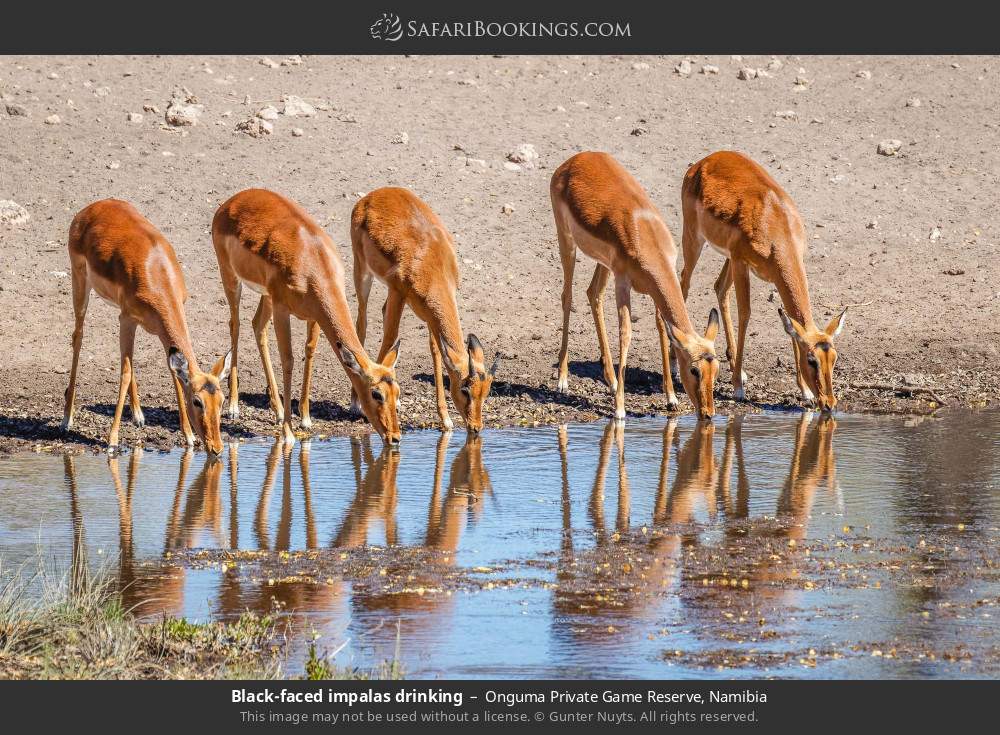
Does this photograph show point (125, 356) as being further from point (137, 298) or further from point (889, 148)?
point (889, 148)

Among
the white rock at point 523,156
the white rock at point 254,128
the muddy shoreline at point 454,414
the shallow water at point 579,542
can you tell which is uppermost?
the white rock at point 254,128

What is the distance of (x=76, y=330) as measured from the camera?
15031mm

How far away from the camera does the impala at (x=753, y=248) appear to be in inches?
608

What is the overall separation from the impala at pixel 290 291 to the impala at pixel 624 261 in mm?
2849

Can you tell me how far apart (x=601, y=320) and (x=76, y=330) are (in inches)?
233

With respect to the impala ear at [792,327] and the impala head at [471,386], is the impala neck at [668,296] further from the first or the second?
the impala head at [471,386]

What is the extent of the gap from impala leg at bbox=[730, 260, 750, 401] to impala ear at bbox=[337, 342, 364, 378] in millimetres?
4702

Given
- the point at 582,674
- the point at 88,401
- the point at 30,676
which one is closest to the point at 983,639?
the point at 582,674

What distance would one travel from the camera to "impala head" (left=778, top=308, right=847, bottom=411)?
15.2m

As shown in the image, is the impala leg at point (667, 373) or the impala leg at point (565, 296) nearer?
the impala leg at point (667, 373)

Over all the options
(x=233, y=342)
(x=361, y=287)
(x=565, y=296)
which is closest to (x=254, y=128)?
(x=565, y=296)

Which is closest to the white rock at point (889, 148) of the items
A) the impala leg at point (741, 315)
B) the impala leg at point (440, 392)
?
the impala leg at point (741, 315)

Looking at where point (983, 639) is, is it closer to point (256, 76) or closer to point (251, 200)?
point (251, 200)

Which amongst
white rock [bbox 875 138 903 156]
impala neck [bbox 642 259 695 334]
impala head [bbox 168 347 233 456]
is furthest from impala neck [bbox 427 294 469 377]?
white rock [bbox 875 138 903 156]
